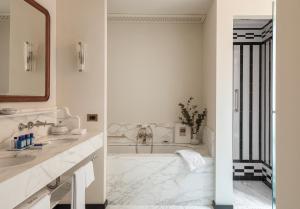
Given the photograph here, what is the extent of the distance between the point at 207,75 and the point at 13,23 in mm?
2551

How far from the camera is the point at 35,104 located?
2447 mm

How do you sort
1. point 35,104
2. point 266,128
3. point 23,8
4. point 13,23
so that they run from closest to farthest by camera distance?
point 13,23
point 23,8
point 35,104
point 266,128

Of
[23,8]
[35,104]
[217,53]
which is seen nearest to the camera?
[23,8]

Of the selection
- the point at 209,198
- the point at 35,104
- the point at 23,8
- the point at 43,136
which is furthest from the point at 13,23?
the point at 209,198

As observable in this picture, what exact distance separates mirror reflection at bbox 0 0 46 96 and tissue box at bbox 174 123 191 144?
7.04 feet

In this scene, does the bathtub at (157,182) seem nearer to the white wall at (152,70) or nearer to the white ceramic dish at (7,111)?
the white wall at (152,70)

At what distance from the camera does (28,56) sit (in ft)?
7.61

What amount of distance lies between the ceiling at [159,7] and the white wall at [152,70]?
13.0 inches

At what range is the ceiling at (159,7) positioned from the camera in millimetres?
3336

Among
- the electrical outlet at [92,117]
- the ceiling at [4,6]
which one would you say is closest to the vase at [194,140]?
the electrical outlet at [92,117]

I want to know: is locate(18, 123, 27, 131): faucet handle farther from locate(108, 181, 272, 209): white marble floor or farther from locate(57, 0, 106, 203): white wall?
locate(108, 181, 272, 209): white marble floor

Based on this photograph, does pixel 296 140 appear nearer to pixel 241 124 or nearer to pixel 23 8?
pixel 23 8

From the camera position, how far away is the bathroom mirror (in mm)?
1979

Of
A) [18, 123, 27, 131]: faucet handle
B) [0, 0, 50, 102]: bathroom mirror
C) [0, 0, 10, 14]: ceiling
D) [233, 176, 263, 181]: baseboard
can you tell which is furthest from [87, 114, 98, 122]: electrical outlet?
[233, 176, 263, 181]: baseboard
